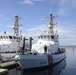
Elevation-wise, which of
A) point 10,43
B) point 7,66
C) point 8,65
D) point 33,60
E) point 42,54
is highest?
point 10,43

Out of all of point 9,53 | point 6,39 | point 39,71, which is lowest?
point 39,71

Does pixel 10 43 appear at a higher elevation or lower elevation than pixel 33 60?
higher

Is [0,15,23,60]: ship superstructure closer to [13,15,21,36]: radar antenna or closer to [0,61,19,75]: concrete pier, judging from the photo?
[13,15,21,36]: radar antenna

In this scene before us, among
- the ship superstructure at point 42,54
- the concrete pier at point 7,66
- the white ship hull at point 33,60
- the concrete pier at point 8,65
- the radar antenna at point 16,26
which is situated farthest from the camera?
the radar antenna at point 16,26

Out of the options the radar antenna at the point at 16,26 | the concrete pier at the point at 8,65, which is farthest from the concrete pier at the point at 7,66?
the radar antenna at the point at 16,26

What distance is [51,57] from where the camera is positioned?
44969 mm

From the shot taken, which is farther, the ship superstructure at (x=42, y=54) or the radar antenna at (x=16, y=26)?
the radar antenna at (x=16, y=26)

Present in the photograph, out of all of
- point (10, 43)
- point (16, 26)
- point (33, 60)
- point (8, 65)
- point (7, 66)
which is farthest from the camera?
point (16, 26)

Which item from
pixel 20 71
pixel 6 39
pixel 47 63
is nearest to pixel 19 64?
pixel 20 71

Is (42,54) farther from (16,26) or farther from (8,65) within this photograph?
(16,26)

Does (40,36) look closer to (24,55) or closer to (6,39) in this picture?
(6,39)

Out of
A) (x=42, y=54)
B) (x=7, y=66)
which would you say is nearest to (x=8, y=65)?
(x=7, y=66)

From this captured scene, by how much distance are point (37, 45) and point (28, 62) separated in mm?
10139

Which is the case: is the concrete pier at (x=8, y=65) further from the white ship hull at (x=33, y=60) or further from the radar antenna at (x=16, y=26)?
the radar antenna at (x=16, y=26)
